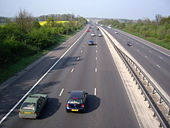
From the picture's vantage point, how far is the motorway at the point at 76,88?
535 inches

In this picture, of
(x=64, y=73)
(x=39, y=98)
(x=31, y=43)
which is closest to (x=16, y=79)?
(x=64, y=73)

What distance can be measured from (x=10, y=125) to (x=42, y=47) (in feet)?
111

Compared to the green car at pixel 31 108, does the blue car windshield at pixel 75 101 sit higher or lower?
higher

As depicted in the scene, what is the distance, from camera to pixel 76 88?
2016cm

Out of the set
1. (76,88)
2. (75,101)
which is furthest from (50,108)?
(76,88)

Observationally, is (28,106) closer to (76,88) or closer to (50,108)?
(50,108)

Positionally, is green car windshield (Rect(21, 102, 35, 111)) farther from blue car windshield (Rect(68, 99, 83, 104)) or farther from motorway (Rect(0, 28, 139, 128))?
blue car windshield (Rect(68, 99, 83, 104))

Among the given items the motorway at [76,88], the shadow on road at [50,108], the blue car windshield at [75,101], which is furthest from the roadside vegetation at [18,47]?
the blue car windshield at [75,101]

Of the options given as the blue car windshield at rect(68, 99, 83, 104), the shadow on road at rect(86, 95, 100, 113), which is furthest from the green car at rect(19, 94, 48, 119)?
the shadow on road at rect(86, 95, 100, 113)

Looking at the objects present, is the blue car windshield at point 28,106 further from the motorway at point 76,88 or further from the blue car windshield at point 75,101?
the blue car windshield at point 75,101

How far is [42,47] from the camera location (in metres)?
45.6

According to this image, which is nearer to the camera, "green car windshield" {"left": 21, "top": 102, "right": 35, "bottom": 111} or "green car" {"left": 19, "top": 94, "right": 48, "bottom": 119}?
"green car" {"left": 19, "top": 94, "right": 48, "bottom": 119}

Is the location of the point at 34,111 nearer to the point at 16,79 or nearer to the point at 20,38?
the point at 16,79

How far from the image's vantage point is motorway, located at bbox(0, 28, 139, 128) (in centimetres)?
1358
